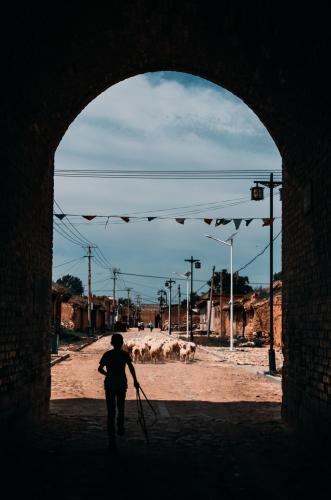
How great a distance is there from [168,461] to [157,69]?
7.93 metres

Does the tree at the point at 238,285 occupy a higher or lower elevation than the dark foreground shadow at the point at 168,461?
higher

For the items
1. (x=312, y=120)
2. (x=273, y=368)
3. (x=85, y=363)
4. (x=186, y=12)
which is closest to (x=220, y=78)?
(x=186, y=12)

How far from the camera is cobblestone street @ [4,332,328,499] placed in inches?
285

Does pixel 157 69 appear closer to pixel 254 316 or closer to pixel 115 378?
pixel 115 378

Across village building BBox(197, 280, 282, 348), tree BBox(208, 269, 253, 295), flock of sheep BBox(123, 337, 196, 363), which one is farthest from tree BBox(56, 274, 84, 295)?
flock of sheep BBox(123, 337, 196, 363)

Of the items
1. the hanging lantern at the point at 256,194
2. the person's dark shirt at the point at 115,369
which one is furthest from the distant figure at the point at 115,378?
the hanging lantern at the point at 256,194

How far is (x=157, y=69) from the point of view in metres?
13.4

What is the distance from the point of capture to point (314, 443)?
9164 millimetres

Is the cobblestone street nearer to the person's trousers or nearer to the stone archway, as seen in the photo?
the person's trousers

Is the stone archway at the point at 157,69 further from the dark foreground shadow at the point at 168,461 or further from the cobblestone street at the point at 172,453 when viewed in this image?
the cobblestone street at the point at 172,453

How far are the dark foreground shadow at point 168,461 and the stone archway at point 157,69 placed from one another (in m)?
0.59

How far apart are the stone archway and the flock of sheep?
15749 mm

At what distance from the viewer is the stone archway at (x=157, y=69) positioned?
8.89m

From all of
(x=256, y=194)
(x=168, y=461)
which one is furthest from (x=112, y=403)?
(x=256, y=194)
